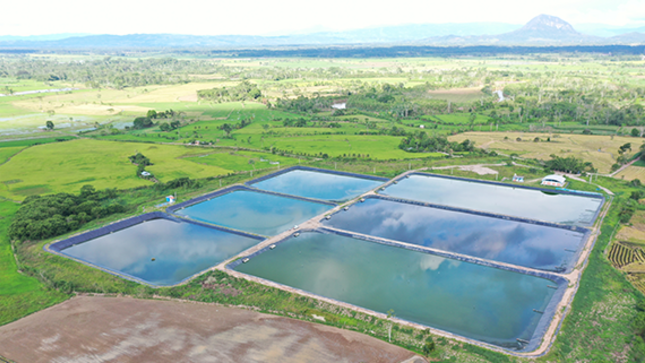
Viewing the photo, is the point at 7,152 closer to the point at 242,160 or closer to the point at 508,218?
the point at 242,160

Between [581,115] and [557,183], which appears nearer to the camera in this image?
[557,183]

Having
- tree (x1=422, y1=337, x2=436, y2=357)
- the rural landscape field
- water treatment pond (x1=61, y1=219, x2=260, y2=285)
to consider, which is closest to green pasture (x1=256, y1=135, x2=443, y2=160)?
the rural landscape field

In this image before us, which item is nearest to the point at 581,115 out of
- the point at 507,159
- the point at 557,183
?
the point at 507,159

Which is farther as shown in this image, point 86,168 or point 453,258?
point 86,168

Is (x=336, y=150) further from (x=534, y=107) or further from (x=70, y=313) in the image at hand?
(x=534, y=107)

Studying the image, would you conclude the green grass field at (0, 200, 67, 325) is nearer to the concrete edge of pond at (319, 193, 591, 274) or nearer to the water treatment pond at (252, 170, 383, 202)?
the concrete edge of pond at (319, 193, 591, 274)

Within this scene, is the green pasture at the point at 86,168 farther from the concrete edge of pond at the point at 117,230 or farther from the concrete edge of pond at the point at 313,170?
the concrete edge of pond at the point at 117,230

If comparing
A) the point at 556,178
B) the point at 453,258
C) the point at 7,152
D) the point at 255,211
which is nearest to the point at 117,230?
the point at 255,211
